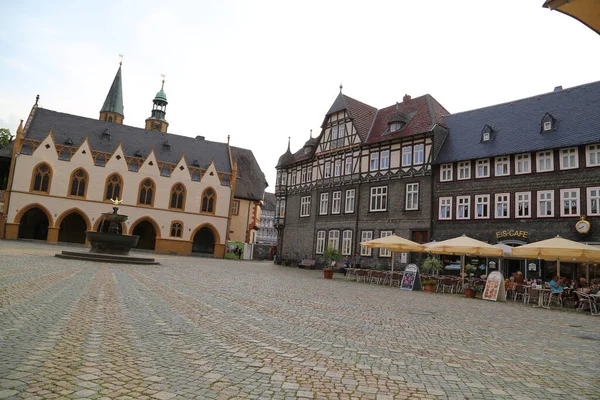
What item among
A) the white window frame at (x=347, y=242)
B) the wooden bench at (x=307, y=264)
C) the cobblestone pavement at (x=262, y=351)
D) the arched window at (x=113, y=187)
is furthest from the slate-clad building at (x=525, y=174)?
the arched window at (x=113, y=187)

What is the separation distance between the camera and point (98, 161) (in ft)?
161

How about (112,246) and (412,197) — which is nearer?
(112,246)

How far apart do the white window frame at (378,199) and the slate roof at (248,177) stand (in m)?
30.7

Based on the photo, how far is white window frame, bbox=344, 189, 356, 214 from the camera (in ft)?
115

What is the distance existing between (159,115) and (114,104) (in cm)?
795

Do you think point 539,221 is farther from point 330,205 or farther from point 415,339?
point 415,339

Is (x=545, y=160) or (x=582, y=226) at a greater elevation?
(x=545, y=160)

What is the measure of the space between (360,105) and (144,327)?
1344 inches

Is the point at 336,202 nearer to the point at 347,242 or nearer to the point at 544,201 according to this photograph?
the point at 347,242

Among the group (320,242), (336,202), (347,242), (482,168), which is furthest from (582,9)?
(320,242)

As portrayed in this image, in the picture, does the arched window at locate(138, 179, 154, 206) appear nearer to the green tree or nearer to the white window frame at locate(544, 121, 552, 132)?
the green tree

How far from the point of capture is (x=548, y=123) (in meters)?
25.1

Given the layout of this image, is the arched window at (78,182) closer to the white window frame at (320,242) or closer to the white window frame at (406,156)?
the white window frame at (320,242)

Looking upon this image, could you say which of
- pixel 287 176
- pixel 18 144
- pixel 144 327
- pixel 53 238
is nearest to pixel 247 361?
pixel 144 327
